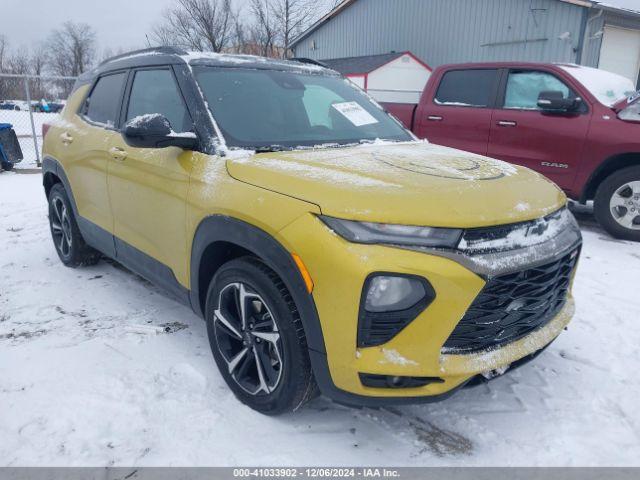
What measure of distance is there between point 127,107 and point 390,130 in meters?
1.82

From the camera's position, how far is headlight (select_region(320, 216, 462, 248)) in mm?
1959

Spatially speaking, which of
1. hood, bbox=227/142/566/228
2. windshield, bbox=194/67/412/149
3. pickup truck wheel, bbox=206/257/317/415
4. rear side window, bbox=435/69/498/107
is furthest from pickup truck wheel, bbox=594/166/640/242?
pickup truck wheel, bbox=206/257/317/415

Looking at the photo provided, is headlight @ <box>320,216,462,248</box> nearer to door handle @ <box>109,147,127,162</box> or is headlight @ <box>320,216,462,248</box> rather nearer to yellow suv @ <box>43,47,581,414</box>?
yellow suv @ <box>43,47,581,414</box>

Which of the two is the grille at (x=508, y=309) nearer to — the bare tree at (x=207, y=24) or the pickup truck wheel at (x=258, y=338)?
the pickup truck wheel at (x=258, y=338)

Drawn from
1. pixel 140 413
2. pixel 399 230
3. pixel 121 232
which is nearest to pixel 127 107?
pixel 121 232

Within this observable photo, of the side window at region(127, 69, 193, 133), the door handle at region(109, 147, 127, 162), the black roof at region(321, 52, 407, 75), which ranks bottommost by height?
the door handle at region(109, 147, 127, 162)

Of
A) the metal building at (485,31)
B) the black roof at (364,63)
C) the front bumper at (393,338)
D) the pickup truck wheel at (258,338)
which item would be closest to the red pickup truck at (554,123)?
the front bumper at (393,338)

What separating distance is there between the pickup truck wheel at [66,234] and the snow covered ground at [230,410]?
80 cm

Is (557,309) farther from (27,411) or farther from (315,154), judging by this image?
(27,411)

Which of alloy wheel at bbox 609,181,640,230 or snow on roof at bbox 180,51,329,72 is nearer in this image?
snow on roof at bbox 180,51,329,72

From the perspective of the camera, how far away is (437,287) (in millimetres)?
1903

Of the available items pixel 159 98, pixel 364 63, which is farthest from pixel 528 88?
pixel 364 63

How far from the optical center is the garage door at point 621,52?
51.0 feet

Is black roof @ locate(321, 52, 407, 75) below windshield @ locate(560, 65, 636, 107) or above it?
above
